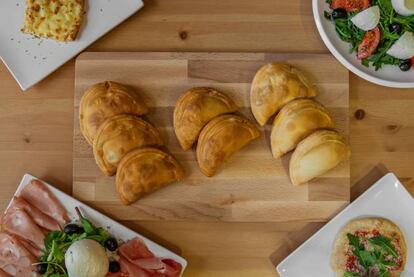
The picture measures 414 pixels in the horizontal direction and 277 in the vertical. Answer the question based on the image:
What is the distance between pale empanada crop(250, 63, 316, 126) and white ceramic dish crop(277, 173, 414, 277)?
417mm

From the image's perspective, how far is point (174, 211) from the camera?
194cm

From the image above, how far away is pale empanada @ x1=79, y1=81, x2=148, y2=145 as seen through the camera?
1.87m

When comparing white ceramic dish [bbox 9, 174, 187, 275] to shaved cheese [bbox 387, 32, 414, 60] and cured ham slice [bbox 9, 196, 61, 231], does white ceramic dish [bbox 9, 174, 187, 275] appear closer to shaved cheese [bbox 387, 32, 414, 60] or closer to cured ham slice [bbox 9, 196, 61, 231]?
cured ham slice [bbox 9, 196, 61, 231]

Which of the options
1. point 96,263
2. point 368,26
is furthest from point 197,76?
point 96,263

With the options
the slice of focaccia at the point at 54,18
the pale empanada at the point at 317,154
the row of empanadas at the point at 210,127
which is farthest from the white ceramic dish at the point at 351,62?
the slice of focaccia at the point at 54,18

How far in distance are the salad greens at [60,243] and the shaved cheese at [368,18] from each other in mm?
1149

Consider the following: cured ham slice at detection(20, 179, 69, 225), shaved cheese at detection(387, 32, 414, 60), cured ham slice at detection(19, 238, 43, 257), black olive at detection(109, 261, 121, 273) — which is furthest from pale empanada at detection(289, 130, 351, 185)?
cured ham slice at detection(19, 238, 43, 257)

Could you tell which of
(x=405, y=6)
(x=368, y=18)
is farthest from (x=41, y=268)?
(x=405, y=6)

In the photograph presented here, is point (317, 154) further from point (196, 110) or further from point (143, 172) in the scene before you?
point (143, 172)

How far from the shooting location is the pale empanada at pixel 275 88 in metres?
1.86

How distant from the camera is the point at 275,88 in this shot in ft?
6.10

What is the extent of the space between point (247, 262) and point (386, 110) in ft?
2.48

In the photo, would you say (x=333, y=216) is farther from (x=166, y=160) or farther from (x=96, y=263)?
(x=96, y=263)

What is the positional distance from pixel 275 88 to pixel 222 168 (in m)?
0.34
